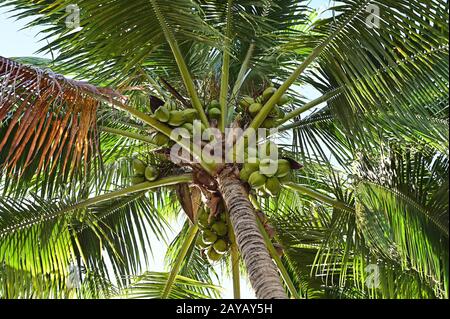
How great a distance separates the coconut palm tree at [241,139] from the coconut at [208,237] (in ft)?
0.04

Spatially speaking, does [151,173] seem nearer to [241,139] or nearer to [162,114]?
[162,114]

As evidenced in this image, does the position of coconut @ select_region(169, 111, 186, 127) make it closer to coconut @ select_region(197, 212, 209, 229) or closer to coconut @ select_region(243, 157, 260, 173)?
coconut @ select_region(243, 157, 260, 173)

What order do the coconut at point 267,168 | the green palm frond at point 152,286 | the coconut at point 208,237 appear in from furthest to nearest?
the green palm frond at point 152,286 → the coconut at point 208,237 → the coconut at point 267,168

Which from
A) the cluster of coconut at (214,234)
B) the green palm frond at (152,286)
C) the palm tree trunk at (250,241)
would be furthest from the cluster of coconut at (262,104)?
the green palm frond at (152,286)

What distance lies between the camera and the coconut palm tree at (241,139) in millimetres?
3842

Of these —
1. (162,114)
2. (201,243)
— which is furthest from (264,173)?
(201,243)

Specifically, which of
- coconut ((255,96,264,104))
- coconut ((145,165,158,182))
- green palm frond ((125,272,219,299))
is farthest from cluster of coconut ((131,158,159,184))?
green palm frond ((125,272,219,299))

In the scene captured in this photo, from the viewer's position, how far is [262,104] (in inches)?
181

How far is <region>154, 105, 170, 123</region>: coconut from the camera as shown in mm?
4352

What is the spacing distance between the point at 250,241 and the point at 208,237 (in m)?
1.06

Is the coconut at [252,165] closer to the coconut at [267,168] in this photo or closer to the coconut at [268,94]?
the coconut at [267,168]

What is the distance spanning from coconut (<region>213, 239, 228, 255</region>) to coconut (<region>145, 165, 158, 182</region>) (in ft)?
2.07
